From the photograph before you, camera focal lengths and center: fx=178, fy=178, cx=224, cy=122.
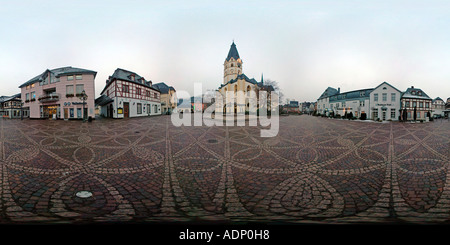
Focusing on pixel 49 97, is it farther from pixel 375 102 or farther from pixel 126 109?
pixel 375 102

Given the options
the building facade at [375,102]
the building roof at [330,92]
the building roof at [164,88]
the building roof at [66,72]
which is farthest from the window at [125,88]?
the building roof at [330,92]

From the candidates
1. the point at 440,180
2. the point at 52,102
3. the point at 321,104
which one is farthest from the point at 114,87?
the point at 321,104

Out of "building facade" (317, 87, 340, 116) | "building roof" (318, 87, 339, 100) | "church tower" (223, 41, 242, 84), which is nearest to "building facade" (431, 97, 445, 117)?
"building roof" (318, 87, 339, 100)

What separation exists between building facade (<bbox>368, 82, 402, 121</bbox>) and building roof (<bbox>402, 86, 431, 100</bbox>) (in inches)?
90.1

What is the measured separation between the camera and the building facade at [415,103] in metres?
37.4

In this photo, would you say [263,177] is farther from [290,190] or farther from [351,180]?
[351,180]

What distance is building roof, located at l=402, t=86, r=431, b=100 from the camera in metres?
38.1

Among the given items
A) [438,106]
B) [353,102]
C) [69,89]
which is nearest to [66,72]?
[69,89]

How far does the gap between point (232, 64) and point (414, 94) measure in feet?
158

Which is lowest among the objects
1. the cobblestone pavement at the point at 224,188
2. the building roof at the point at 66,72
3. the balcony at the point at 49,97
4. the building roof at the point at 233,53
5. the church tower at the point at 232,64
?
the cobblestone pavement at the point at 224,188

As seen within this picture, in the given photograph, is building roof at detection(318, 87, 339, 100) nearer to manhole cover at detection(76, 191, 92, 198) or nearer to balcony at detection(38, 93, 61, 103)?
manhole cover at detection(76, 191, 92, 198)

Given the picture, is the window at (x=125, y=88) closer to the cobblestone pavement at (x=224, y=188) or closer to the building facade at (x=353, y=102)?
the cobblestone pavement at (x=224, y=188)

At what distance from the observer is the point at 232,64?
207ft

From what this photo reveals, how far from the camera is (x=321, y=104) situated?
209ft
